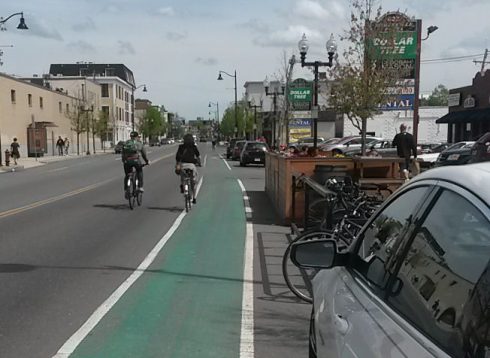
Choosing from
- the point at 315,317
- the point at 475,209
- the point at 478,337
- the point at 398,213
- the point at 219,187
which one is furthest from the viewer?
the point at 219,187

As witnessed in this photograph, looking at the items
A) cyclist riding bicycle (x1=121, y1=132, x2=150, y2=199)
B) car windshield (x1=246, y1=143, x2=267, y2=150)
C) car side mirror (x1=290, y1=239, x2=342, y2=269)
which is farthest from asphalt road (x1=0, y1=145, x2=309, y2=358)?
car windshield (x1=246, y1=143, x2=267, y2=150)

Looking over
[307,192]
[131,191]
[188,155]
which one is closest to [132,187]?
[131,191]

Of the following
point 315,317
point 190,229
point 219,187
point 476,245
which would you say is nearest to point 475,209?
point 476,245

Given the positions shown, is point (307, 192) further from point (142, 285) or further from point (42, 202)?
point (42, 202)

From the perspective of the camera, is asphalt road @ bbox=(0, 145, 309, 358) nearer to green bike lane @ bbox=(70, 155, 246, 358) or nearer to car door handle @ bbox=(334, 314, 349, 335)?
green bike lane @ bbox=(70, 155, 246, 358)

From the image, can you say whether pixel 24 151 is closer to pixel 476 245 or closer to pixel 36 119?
pixel 36 119

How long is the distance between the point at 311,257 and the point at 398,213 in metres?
0.83

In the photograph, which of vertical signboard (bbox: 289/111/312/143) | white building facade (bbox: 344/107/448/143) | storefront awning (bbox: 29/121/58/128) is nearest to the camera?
vertical signboard (bbox: 289/111/312/143)

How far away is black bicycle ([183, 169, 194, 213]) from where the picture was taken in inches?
557

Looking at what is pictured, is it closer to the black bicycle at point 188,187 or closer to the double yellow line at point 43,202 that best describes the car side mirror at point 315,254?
the black bicycle at point 188,187

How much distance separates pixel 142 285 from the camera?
278 inches

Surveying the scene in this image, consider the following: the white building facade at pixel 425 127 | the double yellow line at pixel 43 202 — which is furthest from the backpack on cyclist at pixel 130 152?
the white building facade at pixel 425 127

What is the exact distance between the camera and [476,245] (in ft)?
6.73

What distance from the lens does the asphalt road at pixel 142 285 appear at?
5.12 meters
